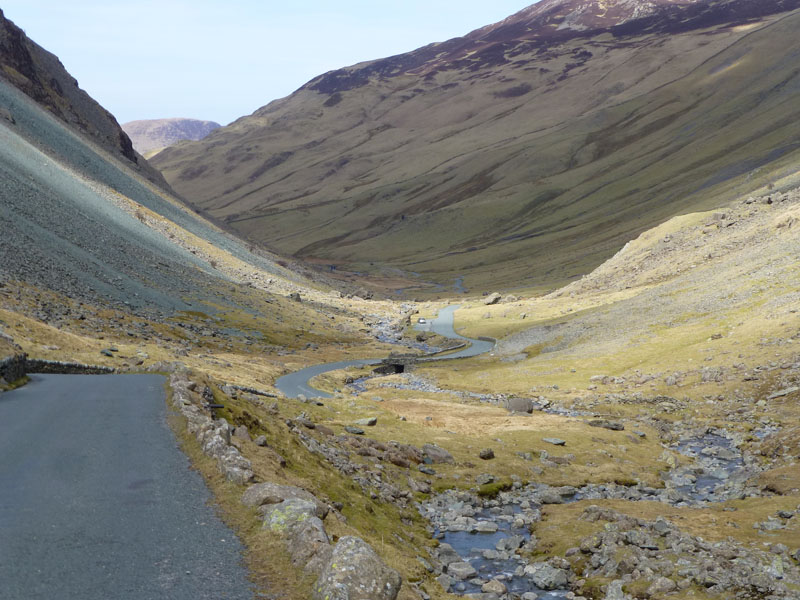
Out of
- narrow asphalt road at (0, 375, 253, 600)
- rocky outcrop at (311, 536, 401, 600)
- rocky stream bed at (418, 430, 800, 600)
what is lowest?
rocky stream bed at (418, 430, 800, 600)

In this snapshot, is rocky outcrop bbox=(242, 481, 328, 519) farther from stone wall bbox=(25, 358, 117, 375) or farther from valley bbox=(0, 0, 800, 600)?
stone wall bbox=(25, 358, 117, 375)

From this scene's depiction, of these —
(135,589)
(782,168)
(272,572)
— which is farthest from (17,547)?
(782,168)

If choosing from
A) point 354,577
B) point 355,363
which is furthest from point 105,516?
point 355,363

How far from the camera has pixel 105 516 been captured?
17719 mm

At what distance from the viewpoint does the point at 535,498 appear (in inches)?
1612

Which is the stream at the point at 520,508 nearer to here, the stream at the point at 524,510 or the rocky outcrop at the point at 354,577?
the stream at the point at 524,510

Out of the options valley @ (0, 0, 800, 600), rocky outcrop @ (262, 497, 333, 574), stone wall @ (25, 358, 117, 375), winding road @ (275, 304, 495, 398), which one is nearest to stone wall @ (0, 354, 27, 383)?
valley @ (0, 0, 800, 600)

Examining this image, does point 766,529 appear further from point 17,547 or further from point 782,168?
point 782,168

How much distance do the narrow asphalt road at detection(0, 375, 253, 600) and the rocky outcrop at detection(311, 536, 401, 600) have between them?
1.90 metres

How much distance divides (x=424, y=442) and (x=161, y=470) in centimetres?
3260

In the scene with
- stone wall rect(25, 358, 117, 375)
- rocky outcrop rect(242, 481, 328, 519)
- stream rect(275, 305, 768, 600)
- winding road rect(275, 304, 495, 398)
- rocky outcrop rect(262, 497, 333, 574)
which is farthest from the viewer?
winding road rect(275, 304, 495, 398)

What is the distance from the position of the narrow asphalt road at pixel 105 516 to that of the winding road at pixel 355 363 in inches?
1737

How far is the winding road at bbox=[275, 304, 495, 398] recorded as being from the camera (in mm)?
77688

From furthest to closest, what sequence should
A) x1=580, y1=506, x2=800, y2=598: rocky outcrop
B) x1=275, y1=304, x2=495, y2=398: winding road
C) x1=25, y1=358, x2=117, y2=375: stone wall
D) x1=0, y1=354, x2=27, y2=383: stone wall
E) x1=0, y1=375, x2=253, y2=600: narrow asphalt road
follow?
x1=275, y1=304, x2=495, y2=398: winding road < x1=25, y1=358, x2=117, y2=375: stone wall < x1=0, y1=354, x2=27, y2=383: stone wall < x1=580, y1=506, x2=800, y2=598: rocky outcrop < x1=0, y1=375, x2=253, y2=600: narrow asphalt road
